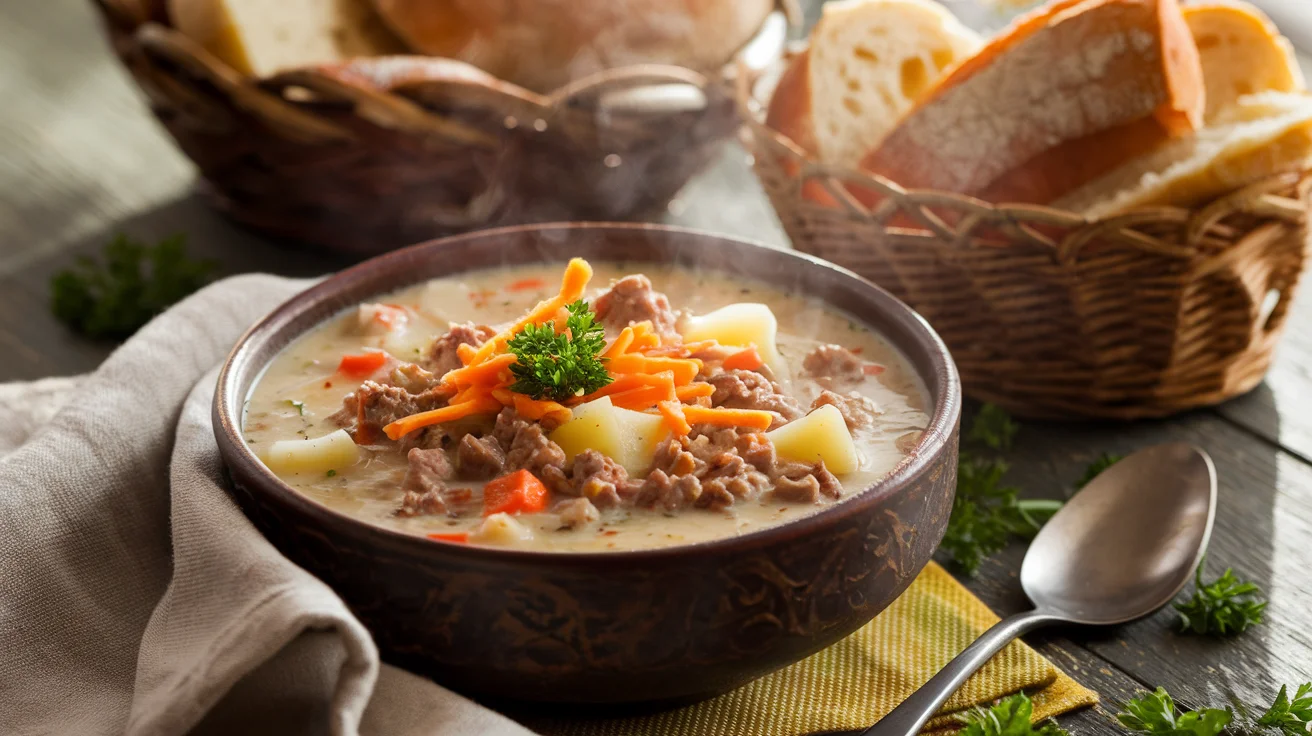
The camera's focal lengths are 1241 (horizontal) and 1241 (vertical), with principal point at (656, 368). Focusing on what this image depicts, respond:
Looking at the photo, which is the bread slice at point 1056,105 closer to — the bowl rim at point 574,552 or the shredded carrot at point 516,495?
the bowl rim at point 574,552

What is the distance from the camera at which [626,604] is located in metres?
1.91

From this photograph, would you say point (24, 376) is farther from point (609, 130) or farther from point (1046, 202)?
point (1046, 202)

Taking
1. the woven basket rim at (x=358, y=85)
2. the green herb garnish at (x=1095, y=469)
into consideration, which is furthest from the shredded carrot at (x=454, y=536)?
the woven basket rim at (x=358, y=85)

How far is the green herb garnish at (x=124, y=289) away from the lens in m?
3.70

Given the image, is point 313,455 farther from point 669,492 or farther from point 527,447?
point 669,492

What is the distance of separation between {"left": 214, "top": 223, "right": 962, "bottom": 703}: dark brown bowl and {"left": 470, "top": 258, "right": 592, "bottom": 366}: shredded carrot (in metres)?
0.48

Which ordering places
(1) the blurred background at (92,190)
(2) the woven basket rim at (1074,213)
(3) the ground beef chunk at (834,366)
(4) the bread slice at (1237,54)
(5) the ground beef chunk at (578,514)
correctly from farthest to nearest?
1. (1) the blurred background at (92,190)
2. (4) the bread slice at (1237,54)
3. (2) the woven basket rim at (1074,213)
4. (3) the ground beef chunk at (834,366)
5. (5) the ground beef chunk at (578,514)

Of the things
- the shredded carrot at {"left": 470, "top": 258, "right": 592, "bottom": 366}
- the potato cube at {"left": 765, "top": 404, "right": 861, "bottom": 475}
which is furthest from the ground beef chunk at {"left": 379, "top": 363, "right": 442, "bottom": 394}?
the potato cube at {"left": 765, "top": 404, "right": 861, "bottom": 475}

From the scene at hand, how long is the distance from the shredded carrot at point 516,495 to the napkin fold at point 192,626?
1.04ft

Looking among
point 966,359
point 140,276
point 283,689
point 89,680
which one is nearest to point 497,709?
point 283,689

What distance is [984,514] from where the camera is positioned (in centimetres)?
294

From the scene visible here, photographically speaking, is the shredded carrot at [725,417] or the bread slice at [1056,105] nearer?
the shredded carrot at [725,417]

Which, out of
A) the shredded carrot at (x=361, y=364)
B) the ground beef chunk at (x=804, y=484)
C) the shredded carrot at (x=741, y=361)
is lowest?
the shredded carrot at (x=361, y=364)

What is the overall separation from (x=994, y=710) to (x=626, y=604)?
71cm
